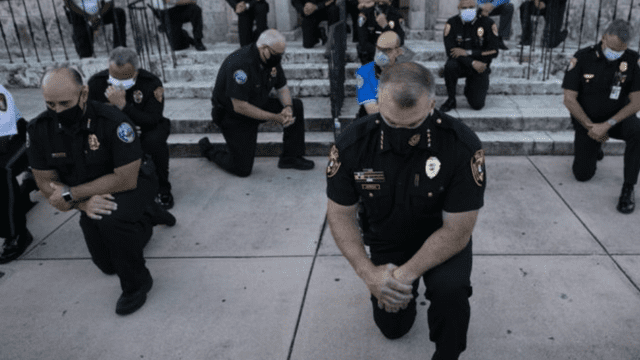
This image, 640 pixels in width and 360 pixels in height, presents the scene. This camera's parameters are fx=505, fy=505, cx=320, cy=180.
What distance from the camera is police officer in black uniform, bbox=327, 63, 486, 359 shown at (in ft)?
7.13

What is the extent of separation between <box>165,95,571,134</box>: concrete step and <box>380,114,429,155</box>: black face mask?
350 centimetres

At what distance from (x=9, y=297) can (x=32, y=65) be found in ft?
18.5

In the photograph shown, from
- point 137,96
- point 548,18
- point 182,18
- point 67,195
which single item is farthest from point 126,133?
point 548,18

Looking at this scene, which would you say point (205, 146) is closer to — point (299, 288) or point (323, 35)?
point (299, 288)

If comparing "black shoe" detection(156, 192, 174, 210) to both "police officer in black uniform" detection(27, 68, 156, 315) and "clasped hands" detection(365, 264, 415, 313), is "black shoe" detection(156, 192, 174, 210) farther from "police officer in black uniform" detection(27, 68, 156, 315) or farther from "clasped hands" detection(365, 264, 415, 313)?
"clasped hands" detection(365, 264, 415, 313)

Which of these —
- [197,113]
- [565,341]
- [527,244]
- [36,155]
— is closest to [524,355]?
[565,341]

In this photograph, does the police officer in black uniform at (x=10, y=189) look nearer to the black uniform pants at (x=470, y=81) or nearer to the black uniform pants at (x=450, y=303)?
the black uniform pants at (x=450, y=303)

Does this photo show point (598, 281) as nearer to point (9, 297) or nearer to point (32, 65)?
point (9, 297)

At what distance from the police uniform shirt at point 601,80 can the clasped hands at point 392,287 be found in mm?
3073

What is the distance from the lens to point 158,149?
450 centimetres

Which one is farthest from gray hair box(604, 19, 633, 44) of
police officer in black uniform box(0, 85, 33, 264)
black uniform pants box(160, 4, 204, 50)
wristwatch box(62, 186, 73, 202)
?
black uniform pants box(160, 4, 204, 50)

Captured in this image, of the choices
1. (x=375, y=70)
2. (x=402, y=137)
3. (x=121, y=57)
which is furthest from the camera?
(x=375, y=70)

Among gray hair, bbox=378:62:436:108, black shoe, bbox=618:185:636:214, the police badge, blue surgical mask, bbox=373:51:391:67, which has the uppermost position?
gray hair, bbox=378:62:436:108

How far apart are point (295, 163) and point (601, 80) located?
2.84m
